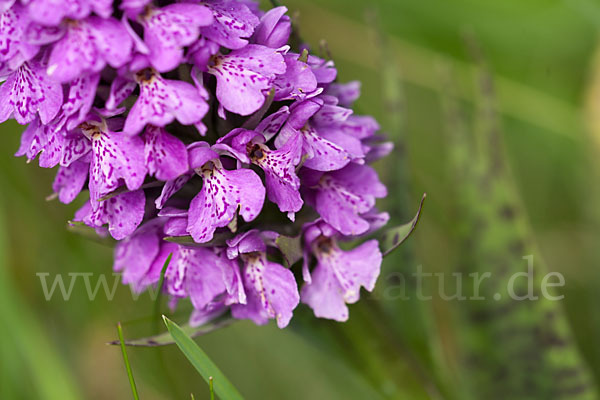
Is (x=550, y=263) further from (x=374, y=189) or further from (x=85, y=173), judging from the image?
(x=85, y=173)

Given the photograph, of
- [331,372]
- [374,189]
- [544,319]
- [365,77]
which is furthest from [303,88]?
[365,77]

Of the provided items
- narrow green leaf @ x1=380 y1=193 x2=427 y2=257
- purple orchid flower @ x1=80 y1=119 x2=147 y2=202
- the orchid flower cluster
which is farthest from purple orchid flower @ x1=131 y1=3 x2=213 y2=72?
narrow green leaf @ x1=380 y1=193 x2=427 y2=257

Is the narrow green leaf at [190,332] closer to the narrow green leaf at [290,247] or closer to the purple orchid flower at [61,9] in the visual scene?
the narrow green leaf at [290,247]

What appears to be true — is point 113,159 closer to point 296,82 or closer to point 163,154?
point 163,154

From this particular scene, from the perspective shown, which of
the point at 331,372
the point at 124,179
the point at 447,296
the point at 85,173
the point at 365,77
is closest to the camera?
the point at 124,179

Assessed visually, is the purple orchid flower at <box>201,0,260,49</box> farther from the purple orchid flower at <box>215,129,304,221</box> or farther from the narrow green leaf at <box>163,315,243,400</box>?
the narrow green leaf at <box>163,315,243,400</box>

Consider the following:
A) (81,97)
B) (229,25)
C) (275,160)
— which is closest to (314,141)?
(275,160)

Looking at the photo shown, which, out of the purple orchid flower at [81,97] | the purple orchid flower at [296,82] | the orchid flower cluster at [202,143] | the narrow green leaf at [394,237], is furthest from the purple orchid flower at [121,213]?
the narrow green leaf at [394,237]
